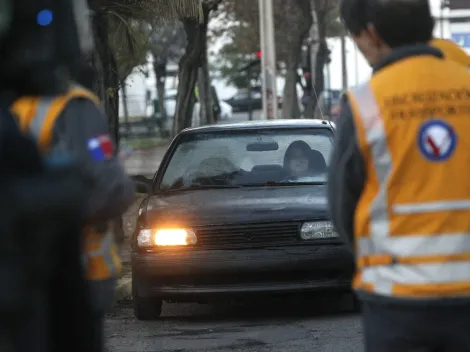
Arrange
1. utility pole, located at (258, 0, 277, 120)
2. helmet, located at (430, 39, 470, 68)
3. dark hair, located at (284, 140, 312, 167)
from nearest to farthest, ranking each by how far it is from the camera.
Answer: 1. helmet, located at (430, 39, 470, 68)
2. dark hair, located at (284, 140, 312, 167)
3. utility pole, located at (258, 0, 277, 120)

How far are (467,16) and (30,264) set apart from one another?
975 inches

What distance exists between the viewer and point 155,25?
1415 centimetres

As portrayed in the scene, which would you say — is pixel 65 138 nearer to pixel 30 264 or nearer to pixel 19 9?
pixel 19 9

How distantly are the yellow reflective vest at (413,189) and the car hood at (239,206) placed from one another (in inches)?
205

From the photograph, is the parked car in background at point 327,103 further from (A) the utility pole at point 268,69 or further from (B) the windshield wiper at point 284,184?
(B) the windshield wiper at point 284,184

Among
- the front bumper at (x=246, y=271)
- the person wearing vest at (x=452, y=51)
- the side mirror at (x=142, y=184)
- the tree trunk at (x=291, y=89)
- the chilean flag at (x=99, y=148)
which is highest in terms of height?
the person wearing vest at (x=452, y=51)

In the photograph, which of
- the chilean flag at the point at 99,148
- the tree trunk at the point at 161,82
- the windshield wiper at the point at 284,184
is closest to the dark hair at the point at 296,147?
the windshield wiper at the point at 284,184

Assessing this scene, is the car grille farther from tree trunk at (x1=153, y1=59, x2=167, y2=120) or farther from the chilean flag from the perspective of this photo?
tree trunk at (x1=153, y1=59, x2=167, y2=120)

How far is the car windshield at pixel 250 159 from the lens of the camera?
9.43 metres

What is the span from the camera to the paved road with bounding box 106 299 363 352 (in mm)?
7750

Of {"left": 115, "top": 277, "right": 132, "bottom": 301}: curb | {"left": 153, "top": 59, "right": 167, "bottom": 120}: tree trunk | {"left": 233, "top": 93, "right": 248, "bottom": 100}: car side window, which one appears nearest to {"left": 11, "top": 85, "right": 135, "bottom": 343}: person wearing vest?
{"left": 115, "top": 277, "right": 132, "bottom": 301}: curb

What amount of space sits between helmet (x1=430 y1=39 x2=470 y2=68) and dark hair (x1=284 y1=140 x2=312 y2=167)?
18.9 ft

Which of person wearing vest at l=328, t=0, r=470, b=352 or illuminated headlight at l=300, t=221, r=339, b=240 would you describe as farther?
illuminated headlight at l=300, t=221, r=339, b=240

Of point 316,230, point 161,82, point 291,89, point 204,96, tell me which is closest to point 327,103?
point 161,82
